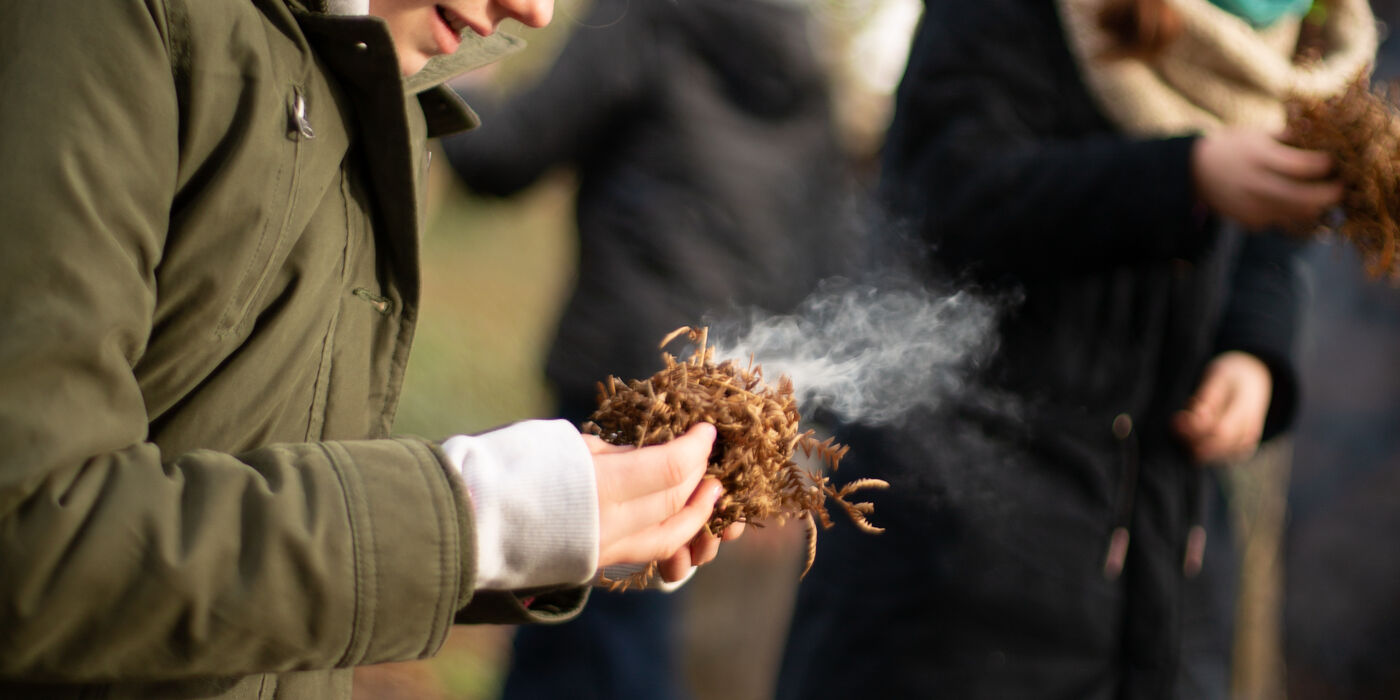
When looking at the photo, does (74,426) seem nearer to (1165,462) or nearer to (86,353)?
(86,353)

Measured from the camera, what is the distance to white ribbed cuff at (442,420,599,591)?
1.27m

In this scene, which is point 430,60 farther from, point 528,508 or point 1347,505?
point 1347,505

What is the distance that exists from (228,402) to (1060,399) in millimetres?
1717

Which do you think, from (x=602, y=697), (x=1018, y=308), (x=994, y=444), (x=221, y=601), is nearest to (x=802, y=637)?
(x=994, y=444)

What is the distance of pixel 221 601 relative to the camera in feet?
3.63

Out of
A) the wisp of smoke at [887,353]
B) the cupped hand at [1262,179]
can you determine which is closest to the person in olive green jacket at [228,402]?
the wisp of smoke at [887,353]

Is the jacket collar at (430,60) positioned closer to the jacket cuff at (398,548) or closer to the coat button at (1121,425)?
the jacket cuff at (398,548)

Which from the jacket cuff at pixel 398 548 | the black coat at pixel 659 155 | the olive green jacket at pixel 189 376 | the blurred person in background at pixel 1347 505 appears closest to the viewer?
the olive green jacket at pixel 189 376

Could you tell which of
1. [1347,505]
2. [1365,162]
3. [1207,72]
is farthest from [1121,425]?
[1347,505]

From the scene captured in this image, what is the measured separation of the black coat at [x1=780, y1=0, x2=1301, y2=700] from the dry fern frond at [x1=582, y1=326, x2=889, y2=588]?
28.0 inches

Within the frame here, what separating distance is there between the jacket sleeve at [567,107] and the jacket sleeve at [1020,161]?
1046 mm

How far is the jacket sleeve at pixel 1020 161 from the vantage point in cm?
238

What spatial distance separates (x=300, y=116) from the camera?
1344mm

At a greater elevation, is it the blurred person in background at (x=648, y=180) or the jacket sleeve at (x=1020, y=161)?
the jacket sleeve at (x=1020, y=161)
